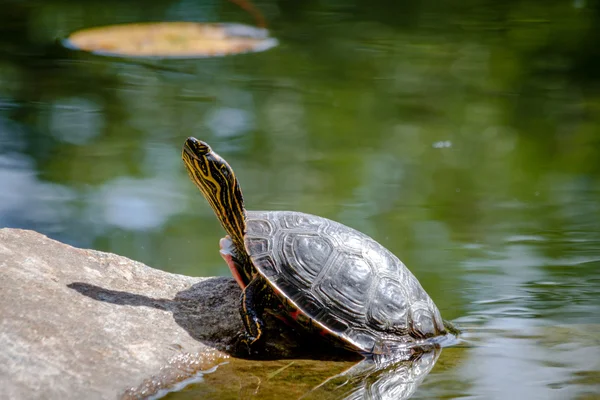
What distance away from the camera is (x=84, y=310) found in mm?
2754

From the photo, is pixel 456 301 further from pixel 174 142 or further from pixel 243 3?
pixel 243 3

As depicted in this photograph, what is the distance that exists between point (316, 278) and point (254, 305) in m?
0.24

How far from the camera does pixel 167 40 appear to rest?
8914 millimetres

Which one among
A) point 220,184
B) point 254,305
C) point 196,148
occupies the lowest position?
point 254,305

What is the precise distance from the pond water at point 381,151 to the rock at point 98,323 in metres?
0.19

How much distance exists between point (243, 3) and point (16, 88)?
13.2 ft

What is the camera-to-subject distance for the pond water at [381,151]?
12.6 ft

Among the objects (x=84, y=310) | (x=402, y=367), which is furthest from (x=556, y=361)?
(x=84, y=310)

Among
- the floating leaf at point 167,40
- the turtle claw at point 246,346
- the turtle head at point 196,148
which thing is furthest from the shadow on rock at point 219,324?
the floating leaf at point 167,40

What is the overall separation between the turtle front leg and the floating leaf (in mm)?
6061

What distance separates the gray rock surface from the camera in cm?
239

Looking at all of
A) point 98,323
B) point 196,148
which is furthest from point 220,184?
point 98,323

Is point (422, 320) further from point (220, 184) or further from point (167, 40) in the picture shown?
point (167, 40)

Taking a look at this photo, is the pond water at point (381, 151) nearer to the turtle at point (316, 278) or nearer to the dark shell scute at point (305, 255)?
the turtle at point (316, 278)
